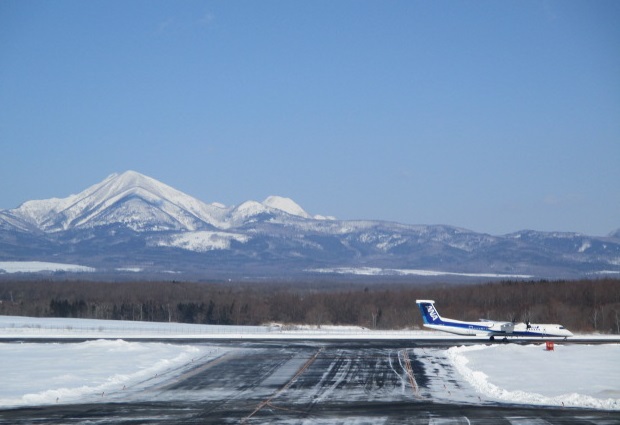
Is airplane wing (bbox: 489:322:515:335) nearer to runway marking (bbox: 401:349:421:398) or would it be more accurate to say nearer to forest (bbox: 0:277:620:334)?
runway marking (bbox: 401:349:421:398)

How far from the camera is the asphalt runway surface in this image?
110 feet

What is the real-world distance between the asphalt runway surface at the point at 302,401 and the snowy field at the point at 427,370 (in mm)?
1214

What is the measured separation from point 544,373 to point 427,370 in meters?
6.95

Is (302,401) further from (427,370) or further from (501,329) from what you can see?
(501,329)

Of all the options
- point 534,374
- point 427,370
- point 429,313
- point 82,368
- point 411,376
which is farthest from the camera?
point 429,313

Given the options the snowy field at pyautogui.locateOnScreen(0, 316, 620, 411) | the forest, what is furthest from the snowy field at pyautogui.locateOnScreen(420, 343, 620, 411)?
the forest

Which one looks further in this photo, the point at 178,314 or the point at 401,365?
the point at 178,314

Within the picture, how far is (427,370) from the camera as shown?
51.1 m

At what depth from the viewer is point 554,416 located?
113ft

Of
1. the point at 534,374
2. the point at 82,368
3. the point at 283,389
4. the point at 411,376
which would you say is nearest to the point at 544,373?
the point at 534,374

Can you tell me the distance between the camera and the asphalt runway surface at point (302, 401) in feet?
110

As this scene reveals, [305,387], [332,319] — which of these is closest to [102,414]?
[305,387]

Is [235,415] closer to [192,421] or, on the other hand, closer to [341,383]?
[192,421]

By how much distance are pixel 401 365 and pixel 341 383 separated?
988 centimetres
